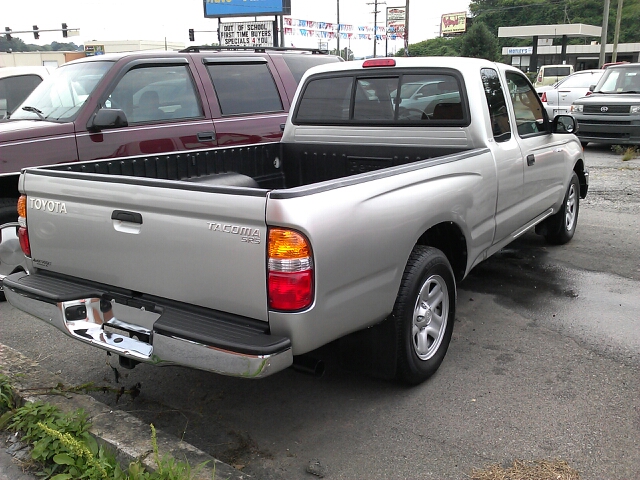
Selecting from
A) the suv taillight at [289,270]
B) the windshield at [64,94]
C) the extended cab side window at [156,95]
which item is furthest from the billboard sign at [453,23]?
the suv taillight at [289,270]

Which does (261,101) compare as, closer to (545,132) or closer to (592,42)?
(545,132)

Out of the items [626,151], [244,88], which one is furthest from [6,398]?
[626,151]

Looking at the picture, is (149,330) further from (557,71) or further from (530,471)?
(557,71)

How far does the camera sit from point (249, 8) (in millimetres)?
30359

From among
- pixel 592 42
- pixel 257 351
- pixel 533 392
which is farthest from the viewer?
pixel 592 42

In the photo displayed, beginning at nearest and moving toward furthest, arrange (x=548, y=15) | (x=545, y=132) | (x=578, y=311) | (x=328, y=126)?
(x=578, y=311)
(x=328, y=126)
(x=545, y=132)
(x=548, y=15)

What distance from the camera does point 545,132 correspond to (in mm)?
5730

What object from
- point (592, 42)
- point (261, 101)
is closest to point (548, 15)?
point (592, 42)

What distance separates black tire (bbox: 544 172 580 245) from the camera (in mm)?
6493

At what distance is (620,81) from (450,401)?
42.4ft

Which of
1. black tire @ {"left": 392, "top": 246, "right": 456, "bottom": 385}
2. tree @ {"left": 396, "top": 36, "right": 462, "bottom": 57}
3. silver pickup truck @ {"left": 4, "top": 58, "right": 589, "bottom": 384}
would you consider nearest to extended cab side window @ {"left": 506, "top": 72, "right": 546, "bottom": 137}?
silver pickup truck @ {"left": 4, "top": 58, "right": 589, "bottom": 384}

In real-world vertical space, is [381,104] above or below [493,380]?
above

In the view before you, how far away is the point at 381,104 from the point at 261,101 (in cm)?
243

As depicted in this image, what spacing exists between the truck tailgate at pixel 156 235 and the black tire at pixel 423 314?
0.98 m
